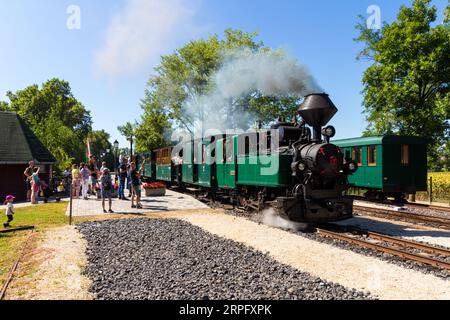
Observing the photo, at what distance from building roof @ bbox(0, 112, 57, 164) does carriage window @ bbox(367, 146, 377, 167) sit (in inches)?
704

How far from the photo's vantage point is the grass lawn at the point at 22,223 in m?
7.16

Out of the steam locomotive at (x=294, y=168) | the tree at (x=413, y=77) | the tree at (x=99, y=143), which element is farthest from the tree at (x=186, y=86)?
the tree at (x=99, y=143)

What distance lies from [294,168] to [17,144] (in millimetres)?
18350

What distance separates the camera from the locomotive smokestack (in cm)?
1010

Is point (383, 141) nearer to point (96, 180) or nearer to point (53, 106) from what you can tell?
point (96, 180)

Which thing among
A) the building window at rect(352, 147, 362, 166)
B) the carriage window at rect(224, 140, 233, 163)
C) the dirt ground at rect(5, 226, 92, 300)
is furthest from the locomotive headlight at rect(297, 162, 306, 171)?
the building window at rect(352, 147, 362, 166)

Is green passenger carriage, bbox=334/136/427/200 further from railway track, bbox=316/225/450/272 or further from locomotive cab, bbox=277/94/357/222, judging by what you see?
railway track, bbox=316/225/450/272

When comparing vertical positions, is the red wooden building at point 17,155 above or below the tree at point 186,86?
below

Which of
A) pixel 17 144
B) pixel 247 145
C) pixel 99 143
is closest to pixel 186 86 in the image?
pixel 17 144

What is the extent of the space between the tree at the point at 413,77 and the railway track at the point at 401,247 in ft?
49.3

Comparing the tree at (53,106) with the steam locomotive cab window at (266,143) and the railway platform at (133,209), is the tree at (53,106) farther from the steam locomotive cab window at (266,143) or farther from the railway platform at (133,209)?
the steam locomotive cab window at (266,143)

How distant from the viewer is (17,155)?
2028 cm
